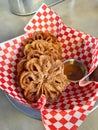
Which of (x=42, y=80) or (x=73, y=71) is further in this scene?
(x=73, y=71)

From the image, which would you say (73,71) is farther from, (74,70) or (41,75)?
(41,75)

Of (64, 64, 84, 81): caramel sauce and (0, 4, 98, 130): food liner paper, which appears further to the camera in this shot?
(64, 64, 84, 81): caramel sauce

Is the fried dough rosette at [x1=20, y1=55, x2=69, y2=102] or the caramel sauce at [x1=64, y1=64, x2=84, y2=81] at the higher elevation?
the fried dough rosette at [x1=20, y1=55, x2=69, y2=102]

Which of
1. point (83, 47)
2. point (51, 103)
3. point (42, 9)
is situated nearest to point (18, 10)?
point (42, 9)

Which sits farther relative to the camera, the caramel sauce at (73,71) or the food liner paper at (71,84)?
the caramel sauce at (73,71)

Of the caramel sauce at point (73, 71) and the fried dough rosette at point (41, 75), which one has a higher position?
the fried dough rosette at point (41, 75)

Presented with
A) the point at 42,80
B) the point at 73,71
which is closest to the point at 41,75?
the point at 42,80
